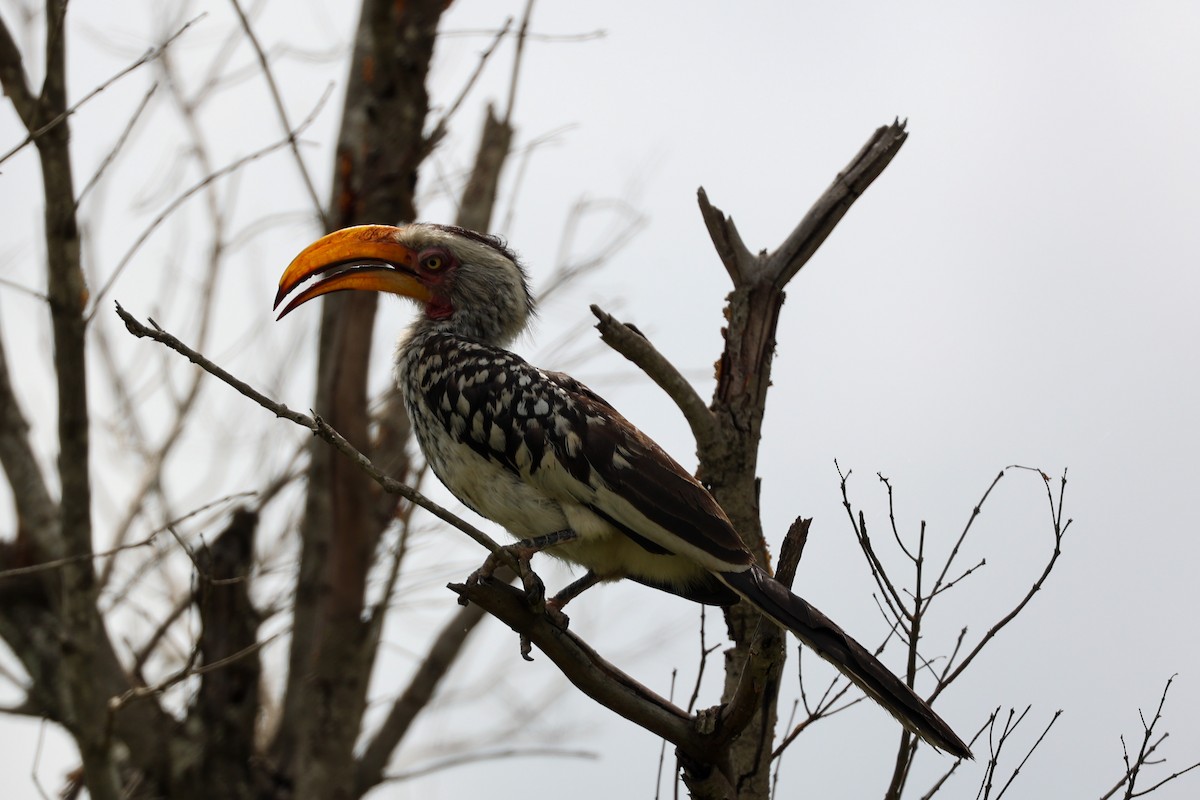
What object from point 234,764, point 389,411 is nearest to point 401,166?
point 389,411

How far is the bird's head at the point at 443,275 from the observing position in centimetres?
443

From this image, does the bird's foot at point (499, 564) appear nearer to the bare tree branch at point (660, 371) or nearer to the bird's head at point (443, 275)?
the bare tree branch at point (660, 371)

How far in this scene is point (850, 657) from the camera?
3.15 m

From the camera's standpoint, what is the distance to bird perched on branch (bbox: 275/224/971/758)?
10.5 ft

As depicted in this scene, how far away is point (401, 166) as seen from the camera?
276 inches

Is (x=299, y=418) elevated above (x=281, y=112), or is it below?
below

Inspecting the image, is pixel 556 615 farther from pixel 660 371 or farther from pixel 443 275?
pixel 443 275

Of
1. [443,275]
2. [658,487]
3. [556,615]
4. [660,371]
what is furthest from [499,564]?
[443,275]

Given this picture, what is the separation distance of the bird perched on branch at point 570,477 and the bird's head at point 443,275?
12mm

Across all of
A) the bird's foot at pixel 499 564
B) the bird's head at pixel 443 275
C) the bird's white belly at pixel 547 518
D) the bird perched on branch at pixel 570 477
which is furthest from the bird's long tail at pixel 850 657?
the bird's head at pixel 443 275

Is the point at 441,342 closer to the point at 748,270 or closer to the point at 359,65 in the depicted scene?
the point at 748,270

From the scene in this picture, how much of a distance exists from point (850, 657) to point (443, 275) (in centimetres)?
207

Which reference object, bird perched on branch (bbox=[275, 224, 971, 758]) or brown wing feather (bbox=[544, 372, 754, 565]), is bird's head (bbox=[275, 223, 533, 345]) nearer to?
bird perched on branch (bbox=[275, 224, 971, 758])

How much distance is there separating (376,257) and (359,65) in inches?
126
